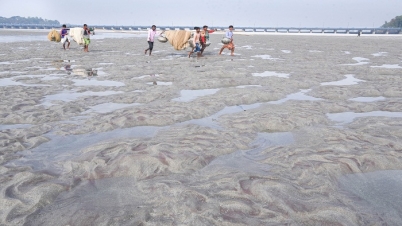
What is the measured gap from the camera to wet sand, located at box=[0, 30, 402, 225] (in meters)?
2.64

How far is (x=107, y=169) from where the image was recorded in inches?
136

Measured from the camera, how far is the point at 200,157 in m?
3.77

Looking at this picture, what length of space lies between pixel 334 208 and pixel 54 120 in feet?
15.1

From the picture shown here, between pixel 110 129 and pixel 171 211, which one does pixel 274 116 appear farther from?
pixel 171 211

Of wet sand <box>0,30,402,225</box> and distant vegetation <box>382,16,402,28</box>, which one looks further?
distant vegetation <box>382,16,402,28</box>

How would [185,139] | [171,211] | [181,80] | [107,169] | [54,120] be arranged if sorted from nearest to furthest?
[171,211]
[107,169]
[185,139]
[54,120]
[181,80]

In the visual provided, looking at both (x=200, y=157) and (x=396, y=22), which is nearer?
(x=200, y=157)

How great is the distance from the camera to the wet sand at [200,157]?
104 inches

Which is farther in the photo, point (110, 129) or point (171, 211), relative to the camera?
point (110, 129)

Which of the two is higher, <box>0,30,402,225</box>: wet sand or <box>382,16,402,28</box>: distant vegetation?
<box>382,16,402,28</box>: distant vegetation

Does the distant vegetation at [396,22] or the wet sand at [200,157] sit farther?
the distant vegetation at [396,22]

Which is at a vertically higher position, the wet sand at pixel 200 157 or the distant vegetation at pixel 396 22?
the distant vegetation at pixel 396 22

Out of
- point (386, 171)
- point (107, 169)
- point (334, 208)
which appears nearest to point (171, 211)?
point (107, 169)

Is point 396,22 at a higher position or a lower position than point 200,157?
higher
